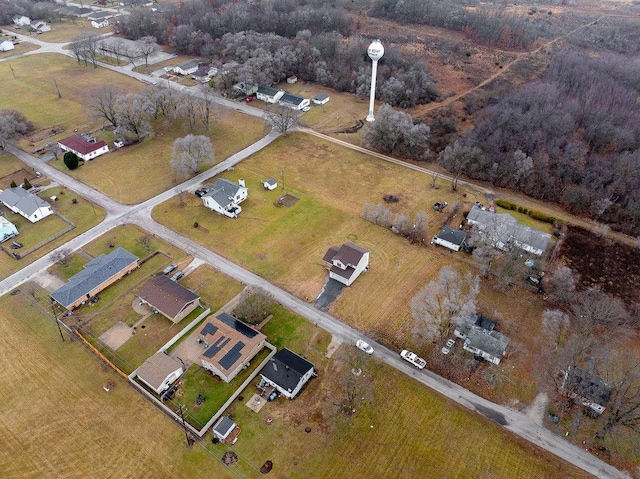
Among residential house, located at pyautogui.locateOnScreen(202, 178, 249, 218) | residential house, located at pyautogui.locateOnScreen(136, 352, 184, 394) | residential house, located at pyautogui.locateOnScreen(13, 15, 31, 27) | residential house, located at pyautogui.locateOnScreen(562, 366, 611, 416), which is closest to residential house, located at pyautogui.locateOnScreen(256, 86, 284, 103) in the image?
residential house, located at pyautogui.locateOnScreen(202, 178, 249, 218)

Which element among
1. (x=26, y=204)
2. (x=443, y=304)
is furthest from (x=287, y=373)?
(x=26, y=204)

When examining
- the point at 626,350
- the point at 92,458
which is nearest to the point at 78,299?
the point at 92,458

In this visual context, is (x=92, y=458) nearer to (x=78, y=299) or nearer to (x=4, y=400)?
(x=4, y=400)

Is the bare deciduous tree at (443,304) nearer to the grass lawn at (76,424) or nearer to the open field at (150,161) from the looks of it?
the grass lawn at (76,424)

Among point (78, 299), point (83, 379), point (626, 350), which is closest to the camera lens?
point (83, 379)

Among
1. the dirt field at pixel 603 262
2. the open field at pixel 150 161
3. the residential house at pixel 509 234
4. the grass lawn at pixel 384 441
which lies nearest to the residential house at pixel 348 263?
the grass lawn at pixel 384 441
